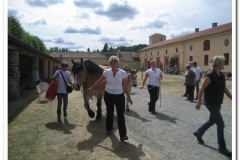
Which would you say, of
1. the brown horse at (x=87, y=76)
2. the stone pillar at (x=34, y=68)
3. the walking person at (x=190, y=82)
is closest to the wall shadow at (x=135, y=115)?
the brown horse at (x=87, y=76)

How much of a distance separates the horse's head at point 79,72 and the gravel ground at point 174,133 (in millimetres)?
1807

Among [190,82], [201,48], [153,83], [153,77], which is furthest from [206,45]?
[153,83]

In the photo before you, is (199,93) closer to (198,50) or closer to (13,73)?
(13,73)

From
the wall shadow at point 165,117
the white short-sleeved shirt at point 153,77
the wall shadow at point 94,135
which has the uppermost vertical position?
the white short-sleeved shirt at point 153,77

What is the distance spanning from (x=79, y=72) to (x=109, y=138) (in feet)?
6.65

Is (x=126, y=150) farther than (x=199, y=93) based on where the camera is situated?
Yes

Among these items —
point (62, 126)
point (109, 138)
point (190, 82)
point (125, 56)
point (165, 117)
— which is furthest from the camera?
point (125, 56)

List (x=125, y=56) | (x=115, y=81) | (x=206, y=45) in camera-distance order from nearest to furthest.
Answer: (x=115, y=81) < (x=206, y=45) < (x=125, y=56)

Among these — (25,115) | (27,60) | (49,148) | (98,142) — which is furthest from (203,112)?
(27,60)

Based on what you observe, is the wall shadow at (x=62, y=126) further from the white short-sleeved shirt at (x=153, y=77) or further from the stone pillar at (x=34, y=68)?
the stone pillar at (x=34, y=68)

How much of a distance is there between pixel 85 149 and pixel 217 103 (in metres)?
2.66

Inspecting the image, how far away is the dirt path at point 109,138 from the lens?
151 inches

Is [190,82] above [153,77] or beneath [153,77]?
beneath

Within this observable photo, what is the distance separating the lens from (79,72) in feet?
18.9
